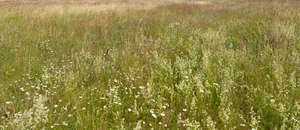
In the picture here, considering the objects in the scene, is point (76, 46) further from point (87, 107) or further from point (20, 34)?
point (87, 107)

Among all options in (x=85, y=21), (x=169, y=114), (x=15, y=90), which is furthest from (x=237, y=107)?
(x=85, y=21)

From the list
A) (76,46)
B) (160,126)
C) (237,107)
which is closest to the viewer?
(160,126)

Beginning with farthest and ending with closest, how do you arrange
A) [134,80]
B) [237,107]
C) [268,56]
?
[268,56] → [134,80] → [237,107]

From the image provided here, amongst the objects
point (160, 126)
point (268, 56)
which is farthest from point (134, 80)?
point (268, 56)

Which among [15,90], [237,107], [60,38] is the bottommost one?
[237,107]

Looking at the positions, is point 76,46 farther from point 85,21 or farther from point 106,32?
point 85,21

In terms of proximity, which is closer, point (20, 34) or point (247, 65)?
point (247, 65)

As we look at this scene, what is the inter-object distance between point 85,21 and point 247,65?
6.45m

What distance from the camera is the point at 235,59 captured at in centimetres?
330

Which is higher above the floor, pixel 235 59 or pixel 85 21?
pixel 85 21

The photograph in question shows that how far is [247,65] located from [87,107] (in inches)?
97.2

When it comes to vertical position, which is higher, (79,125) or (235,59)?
(235,59)

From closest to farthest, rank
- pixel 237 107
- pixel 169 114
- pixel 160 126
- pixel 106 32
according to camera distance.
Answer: pixel 160 126
pixel 169 114
pixel 237 107
pixel 106 32

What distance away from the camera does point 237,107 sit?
2400mm
